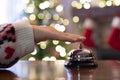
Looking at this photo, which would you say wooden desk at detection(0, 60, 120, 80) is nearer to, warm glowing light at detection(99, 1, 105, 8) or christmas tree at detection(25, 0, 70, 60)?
christmas tree at detection(25, 0, 70, 60)

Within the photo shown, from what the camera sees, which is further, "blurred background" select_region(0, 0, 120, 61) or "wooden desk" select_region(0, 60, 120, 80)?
"blurred background" select_region(0, 0, 120, 61)

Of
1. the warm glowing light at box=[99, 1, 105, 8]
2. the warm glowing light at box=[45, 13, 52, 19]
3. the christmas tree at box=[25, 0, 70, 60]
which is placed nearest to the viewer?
the christmas tree at box=[25, 0, 70, 60]

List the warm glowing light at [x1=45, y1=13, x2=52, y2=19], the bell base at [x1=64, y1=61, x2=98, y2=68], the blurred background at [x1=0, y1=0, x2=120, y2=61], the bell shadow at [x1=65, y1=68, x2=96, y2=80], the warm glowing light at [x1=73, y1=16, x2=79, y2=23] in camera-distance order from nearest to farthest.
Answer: the bell shadow at [x1=65, y1=68, x2=96, y2=80] → the bell base at [x1=64, y1=61, x2=98, y2=68] → the warm glowing light at [x1=45, y1=13, x2=52, y2=19] → the blurred background at [x1=0, y1=0, x2=120, y2=61] → the warm glowing light at [x1=73, y1=16, x2=79, y2=23]

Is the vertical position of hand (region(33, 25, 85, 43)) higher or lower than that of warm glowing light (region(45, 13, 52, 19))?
higher

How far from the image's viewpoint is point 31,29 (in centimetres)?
87

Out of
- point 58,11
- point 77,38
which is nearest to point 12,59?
point 77,38

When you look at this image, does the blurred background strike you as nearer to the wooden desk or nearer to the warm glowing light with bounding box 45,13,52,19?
the warm glowing light with bounding box 45,13,52,19

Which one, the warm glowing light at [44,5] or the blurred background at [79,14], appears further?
the blurred background at [79,14]

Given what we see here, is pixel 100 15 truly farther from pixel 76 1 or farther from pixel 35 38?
pixel 35 38

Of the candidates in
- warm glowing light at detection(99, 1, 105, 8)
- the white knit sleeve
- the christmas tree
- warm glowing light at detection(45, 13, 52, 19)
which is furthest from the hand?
warm glowing light at detection(99, 1, 105, 8)

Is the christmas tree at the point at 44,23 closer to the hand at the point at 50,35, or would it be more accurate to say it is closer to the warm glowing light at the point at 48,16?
the warm glowing light at the point at 48,16

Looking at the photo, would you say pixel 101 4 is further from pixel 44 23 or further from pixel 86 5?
pixel 44 23

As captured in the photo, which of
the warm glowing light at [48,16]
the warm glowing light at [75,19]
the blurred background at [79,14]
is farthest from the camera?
the warm glowing light at [75,19]

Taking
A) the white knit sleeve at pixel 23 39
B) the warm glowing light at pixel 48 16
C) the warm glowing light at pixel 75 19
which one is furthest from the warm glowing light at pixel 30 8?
the white knit sleeve at pixel 23 39
